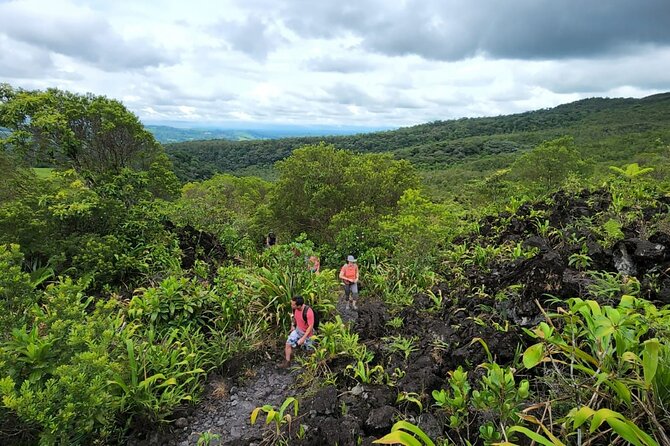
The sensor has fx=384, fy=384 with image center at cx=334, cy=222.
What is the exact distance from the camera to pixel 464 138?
95.1 meters

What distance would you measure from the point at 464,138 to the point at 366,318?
9751cm

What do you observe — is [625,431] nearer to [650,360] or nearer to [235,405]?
[650,360]

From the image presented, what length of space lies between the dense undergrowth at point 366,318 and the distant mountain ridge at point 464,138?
53.8 m

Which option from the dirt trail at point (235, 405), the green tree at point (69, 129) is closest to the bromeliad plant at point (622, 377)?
the dirt trail at point (235, 405)

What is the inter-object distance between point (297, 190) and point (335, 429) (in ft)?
30.2

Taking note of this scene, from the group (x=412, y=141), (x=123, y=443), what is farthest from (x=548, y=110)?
(x=123, y=443)

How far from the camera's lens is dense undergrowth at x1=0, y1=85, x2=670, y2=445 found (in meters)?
2.55

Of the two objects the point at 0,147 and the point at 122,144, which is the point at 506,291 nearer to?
the point at 122,144

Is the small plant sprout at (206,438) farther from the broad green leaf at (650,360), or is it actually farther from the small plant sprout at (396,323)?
the broad green leaf at (650,360)

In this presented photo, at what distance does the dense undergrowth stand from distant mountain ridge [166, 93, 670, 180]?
53753 millimetres

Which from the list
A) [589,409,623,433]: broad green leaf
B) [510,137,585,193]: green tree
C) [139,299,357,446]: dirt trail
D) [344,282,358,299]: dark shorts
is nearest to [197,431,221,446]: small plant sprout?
[139,299,357,446]: dirt trail

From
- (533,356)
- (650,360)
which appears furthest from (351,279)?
(650,360)

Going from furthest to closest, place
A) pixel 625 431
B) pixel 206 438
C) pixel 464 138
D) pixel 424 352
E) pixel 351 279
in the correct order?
pixel 464 138
pixel 351 279
pixel 424 352
pixel 206 438
pixel 625 431

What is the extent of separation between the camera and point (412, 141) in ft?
340
